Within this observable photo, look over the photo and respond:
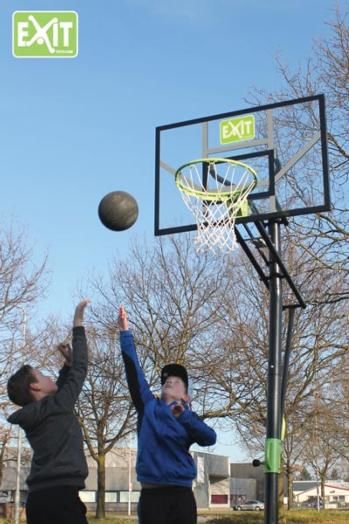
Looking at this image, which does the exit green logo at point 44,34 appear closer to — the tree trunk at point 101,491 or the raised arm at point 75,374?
the raised arm at point 75,374

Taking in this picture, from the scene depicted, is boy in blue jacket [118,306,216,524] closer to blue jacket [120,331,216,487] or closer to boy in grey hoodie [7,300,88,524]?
blue jacket [120,331,216,487]

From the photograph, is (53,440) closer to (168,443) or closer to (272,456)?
(168,443)

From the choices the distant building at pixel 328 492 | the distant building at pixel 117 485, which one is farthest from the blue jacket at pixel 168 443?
the distant building at pixel 328 492

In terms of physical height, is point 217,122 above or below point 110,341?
above

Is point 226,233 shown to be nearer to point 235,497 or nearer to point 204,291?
point 204,291

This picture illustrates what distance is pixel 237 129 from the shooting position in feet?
31.6

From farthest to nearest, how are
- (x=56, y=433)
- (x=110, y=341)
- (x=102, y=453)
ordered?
(x=102, y=453)
(x=110, y=341)
(x=56, y=433)

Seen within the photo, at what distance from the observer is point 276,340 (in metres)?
8.87

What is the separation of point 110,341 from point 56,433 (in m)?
22.4

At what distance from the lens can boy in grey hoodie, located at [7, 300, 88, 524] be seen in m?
4.71

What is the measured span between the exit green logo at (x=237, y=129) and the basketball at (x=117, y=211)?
214 centimetres

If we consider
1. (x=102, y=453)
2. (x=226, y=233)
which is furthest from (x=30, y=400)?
→ (x=102, y=453)

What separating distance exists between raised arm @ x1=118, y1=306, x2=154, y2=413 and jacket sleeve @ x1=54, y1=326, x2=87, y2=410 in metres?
0.60

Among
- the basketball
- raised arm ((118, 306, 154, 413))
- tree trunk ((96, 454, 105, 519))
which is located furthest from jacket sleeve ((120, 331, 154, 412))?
tree trunk ((96, 454, 105, 519))
